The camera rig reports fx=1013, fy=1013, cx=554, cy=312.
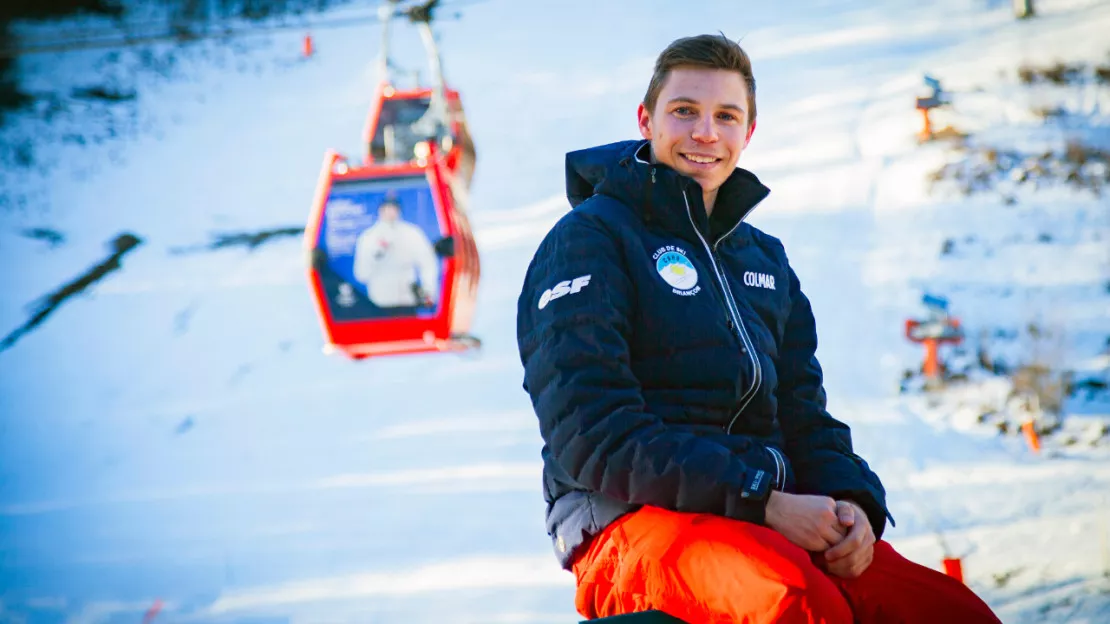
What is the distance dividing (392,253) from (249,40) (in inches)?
56.7

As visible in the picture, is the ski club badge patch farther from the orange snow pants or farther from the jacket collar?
the orange snow pants

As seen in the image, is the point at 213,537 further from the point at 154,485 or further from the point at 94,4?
the point at 94,4

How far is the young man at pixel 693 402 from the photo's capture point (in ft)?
2.96

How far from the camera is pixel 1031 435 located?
2879mm

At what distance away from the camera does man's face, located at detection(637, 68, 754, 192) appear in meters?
1.16

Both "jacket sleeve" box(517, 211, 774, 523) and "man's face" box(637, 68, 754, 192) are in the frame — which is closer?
"jacket sleeve" box(517, 211, 774, 523)

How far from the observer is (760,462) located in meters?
1.04

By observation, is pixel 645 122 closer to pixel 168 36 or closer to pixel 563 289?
pixel 563 289

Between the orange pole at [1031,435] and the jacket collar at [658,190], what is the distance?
2063 millimetres

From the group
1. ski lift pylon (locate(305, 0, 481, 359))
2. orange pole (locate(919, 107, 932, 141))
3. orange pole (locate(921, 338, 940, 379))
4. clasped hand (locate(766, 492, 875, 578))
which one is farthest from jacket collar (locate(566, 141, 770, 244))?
orange pole (locate(919, 107, 932, 141))

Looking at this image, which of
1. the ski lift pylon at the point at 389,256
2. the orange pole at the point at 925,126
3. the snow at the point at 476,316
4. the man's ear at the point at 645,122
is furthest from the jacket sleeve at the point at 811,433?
the orange pole at the point at 925,126

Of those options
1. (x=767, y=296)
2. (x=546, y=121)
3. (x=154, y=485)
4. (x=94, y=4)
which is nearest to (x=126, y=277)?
(x=154, y=485)

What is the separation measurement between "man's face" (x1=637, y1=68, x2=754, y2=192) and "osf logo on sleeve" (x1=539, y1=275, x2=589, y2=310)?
0.23 meters

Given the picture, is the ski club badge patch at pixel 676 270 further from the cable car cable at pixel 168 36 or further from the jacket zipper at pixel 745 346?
the cable car cable at pixel 168 36
